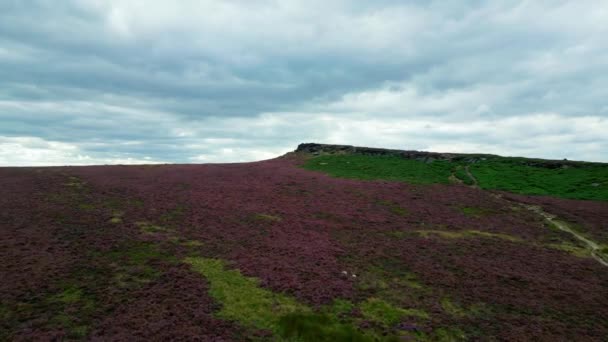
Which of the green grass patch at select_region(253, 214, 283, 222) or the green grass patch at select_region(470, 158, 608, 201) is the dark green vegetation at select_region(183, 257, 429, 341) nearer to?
the green grass patch at select_region(253, 214, 283, 222)

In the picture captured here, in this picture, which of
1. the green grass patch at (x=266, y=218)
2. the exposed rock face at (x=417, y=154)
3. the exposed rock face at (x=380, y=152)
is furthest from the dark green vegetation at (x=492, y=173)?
the green grass patch at (x=266, y=218)

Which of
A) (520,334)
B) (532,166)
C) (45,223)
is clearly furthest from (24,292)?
(532,166)

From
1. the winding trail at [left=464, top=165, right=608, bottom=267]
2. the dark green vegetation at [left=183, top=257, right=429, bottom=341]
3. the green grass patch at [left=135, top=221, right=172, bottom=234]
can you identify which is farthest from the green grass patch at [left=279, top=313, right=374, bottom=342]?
the winding trail at [left=464, top=165, right=608, bottom=267]

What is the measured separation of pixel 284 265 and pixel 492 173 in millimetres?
38695

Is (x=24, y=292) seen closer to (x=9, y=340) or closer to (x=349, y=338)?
(x=9, y=340)

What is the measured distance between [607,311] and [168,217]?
2289cm

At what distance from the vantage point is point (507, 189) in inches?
1528

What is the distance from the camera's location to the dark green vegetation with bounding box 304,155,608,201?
38.2 meters

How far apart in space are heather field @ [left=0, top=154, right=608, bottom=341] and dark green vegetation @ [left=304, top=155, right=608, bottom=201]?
6026 mm

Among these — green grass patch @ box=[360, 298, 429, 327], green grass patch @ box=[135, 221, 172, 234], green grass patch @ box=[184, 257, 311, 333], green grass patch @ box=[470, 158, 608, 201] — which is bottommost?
green grass patch @ box=[360, 298, 429, 327]

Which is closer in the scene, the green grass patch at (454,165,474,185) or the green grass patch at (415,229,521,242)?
the green grass patch at (415,229,521,242)

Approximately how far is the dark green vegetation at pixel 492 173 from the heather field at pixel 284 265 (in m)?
6.03

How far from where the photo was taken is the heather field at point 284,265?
11.8 m

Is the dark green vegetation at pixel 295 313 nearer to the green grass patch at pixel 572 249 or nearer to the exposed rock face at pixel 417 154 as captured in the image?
the green grass patch at pixel 572 249
